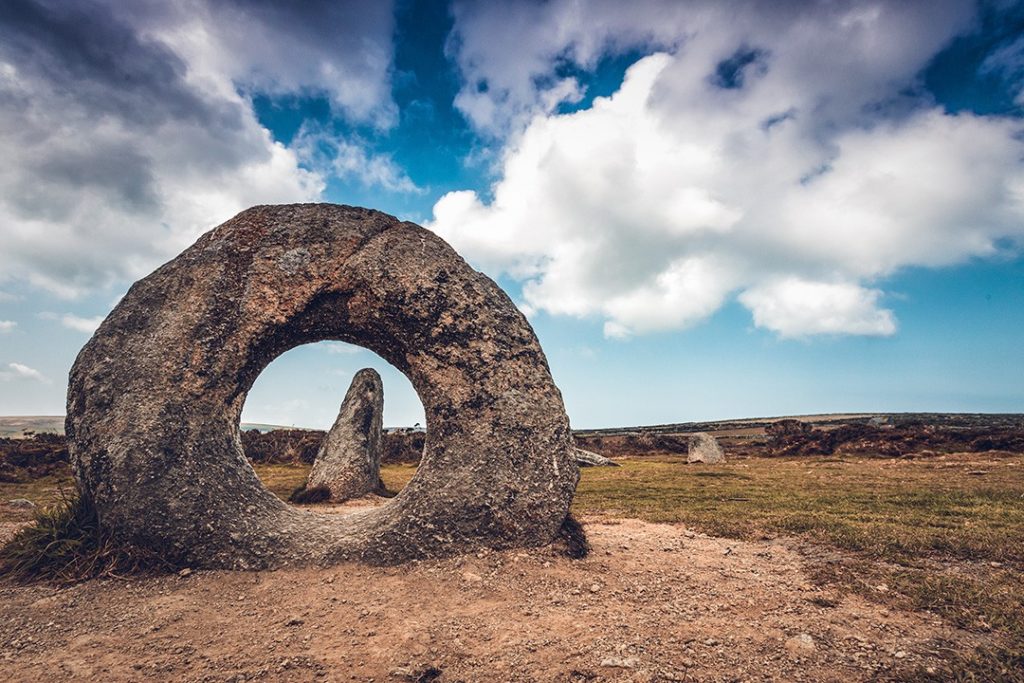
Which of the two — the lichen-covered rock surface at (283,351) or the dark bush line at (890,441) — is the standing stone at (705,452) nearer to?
the dark bush line at (890,441)

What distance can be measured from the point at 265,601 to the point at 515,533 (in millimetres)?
2749

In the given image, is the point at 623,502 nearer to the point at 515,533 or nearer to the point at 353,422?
the point at 515,533

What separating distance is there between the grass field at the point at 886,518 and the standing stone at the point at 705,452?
13.7 ft

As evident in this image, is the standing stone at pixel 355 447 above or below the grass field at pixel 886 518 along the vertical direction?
above

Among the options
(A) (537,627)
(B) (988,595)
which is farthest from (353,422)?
(B) (988,595)

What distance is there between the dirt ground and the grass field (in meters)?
0.36

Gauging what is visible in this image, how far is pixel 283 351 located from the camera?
7.00m

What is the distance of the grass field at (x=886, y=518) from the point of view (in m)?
4.44

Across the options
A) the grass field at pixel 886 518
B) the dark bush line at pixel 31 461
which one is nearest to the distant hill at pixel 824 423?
the dark bush line at pixel 31 461

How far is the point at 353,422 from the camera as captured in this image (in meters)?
12.8

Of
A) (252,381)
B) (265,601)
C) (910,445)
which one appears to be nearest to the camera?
(265,601)

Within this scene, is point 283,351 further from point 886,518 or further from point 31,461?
point 31,461

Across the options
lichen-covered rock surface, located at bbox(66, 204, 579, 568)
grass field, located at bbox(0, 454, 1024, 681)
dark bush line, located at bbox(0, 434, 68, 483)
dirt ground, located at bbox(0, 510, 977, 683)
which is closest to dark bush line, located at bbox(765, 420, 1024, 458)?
grass field, located at bbox(0, 454, 1024, 681)

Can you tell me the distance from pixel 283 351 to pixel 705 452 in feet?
65.2
